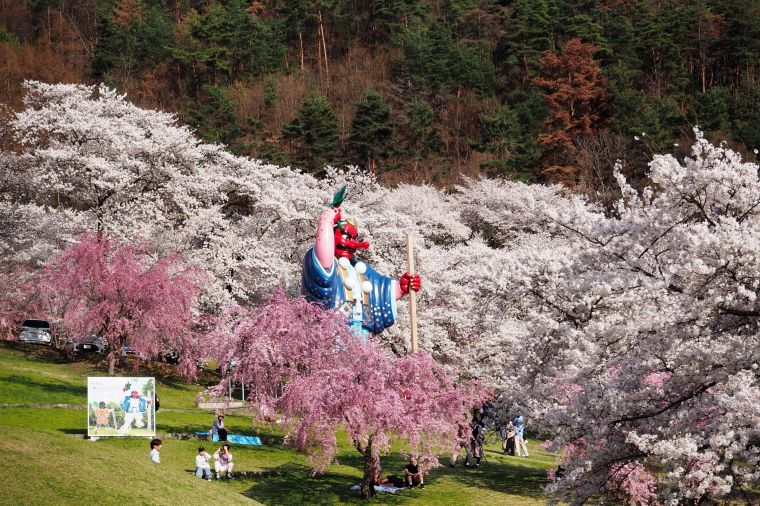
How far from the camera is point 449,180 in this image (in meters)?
78.1

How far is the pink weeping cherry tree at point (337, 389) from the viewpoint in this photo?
2362 cm

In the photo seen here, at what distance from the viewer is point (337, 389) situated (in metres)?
23.9

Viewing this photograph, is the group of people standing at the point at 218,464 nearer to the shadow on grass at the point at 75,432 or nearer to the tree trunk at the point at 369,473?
the tree trunk at the point at 369,473

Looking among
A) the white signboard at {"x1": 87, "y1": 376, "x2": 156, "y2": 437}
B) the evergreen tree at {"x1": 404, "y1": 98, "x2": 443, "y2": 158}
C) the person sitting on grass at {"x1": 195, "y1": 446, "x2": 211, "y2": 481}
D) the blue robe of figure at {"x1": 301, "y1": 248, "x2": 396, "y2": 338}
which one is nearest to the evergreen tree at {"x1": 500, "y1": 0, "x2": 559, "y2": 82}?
the evergreen tree at {"x1": 404, "y1": 98, "x2": 443, "y2": 158}

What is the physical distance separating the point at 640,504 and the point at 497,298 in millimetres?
6144

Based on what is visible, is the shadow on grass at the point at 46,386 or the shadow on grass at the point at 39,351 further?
the shadow on grass at the point at 39,351

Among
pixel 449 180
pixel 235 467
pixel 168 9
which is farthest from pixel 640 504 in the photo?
pixel 168 9

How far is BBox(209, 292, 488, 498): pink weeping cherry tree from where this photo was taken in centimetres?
2362

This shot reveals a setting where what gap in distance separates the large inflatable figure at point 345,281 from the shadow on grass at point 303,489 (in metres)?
4.72

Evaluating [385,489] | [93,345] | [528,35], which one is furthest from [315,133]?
[385,489]

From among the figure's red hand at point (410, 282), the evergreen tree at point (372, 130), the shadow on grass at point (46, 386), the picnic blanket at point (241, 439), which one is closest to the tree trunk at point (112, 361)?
the shadow on grass at point (46, 386)

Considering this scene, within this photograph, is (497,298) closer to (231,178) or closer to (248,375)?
(248,375)

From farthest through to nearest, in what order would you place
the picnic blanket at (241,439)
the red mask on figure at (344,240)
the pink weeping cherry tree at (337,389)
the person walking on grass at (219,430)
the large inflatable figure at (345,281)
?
the red mask on figure at (344,240) → the picnic blanket at (241,439) → the large inflatable figure at (345,281) → the person walking on grass at (219,430) → the pink weeping cherry tree at (337,389)

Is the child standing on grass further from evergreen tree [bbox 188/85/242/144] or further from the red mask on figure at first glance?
evergreen tree [bbox 188/85/242/144]
